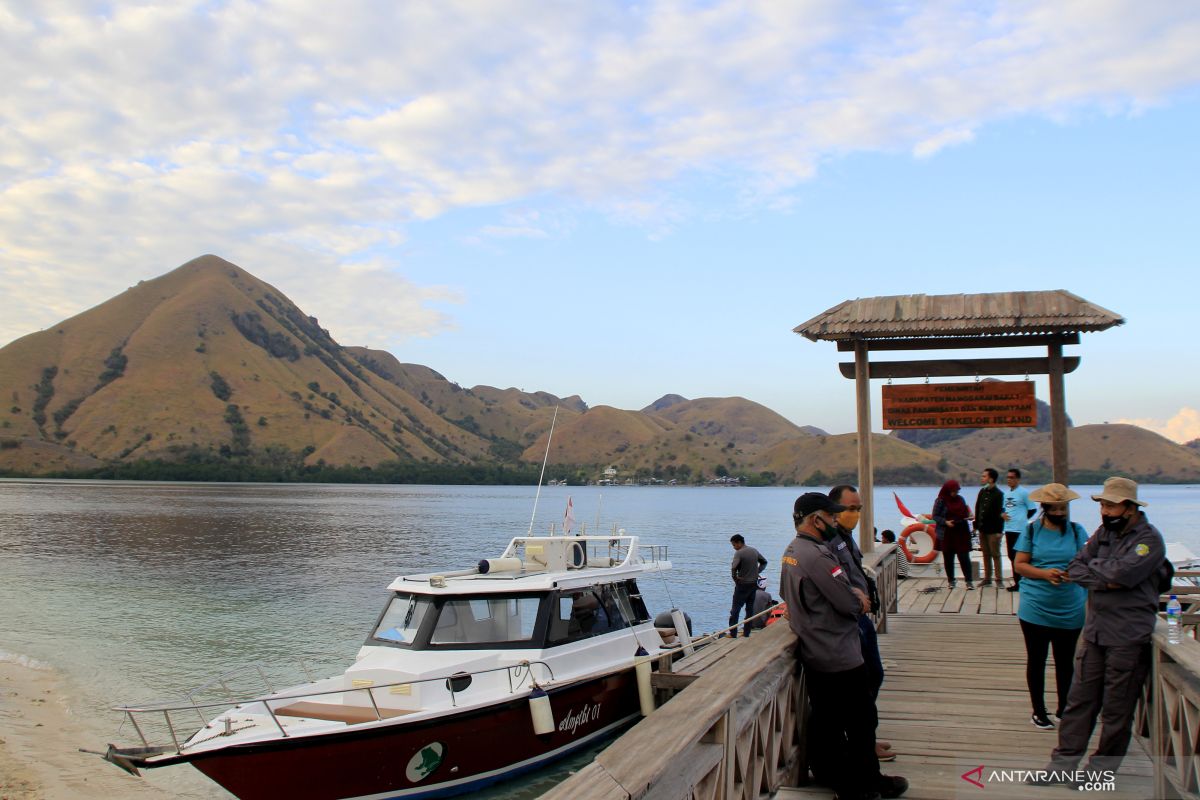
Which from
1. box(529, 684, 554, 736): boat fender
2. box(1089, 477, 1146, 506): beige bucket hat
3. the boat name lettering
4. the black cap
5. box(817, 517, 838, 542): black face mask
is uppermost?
box(1089, 477, 1146, 506): beige bucket hat

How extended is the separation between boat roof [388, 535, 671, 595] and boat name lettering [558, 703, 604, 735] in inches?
69.5

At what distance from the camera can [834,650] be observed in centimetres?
545

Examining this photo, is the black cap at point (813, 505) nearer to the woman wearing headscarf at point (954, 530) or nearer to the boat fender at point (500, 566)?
the boat fender at point (500, 566)

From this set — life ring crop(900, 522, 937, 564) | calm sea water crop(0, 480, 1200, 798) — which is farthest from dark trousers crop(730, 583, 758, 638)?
calm sea water crop(0, 480, 1200, 798)

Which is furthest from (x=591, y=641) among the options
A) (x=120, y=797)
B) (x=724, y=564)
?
(x=724, y=564)

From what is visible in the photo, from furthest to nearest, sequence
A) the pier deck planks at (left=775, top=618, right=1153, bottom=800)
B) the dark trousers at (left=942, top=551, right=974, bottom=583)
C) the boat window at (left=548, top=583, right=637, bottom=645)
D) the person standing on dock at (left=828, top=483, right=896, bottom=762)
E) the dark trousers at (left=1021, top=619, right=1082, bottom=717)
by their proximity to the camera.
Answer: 1. the dark trousers at (left=942, top=551, right=974, bottom=583)
2. the boat window at (left=548, top=583, right=637, bottom=645)
3. the dark trousers at (left=1021, top=619, right=1082, bottom=717)
4. the person standing on dock at (left=828, top=483, right=896, bottom=762)
5. the pier deck planks at (left=775, top=618, right=1153, bottom=800)

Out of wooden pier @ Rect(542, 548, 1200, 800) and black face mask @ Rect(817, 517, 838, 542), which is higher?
black face mask @ Rect(817, 517, 838, 542)

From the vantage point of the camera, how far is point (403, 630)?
1260cm

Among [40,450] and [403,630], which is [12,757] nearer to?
[403,630]

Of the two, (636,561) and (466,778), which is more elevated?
(636,561)

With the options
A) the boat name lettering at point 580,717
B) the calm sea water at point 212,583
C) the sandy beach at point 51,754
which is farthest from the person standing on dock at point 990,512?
the sandy beach at point 51,754

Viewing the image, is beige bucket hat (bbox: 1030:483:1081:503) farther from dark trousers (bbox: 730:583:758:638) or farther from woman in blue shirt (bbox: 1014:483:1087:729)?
dark trousers (bbox: 730:583:758:638)

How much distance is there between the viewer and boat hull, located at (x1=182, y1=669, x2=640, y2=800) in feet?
33.3

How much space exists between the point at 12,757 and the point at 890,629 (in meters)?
14.8
